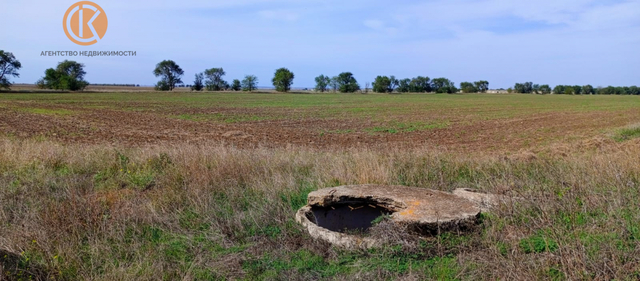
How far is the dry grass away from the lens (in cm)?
351

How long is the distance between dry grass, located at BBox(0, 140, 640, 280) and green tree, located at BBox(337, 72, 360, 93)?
133 m

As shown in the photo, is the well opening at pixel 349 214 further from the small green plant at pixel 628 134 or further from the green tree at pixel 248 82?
the green tree at pixel 248 82

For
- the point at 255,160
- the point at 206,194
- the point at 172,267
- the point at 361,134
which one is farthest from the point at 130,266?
the point at 361,134

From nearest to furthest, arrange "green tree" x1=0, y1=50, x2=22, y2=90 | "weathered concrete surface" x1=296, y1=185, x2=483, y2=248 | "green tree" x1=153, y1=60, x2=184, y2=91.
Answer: "weathered concrete surface" x1=296, y1=185, x2=483, y2=248, "green tree" x1=0, y1=50, x2=22, y2=90, "green tree" x1=153, y1=60, x2=184, y2=91

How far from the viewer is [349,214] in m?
5.51

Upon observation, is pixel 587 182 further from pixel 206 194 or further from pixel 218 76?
pixel 218 76

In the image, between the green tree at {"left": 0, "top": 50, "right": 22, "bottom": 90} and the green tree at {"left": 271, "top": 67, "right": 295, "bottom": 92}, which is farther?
the green tree at {"left": 271, "top": 67, "right": 295, "bottom": 92}

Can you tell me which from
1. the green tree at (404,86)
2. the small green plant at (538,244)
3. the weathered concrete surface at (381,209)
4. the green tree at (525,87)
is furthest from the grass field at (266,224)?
the green tree at (525,87)

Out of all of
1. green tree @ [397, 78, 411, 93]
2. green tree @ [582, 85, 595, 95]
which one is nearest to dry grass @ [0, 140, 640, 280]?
green tree @ [397, 78, 411, 93]

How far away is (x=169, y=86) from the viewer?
127188 mm

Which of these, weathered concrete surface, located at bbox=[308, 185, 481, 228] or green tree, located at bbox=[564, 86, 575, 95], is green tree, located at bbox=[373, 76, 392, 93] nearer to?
green tree, located at bbox=[564, 86, 575, 95]

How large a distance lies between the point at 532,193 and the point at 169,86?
13344cm

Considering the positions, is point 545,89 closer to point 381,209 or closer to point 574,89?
point 574,89

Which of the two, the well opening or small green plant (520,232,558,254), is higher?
small green plant (520,232,558,254)
